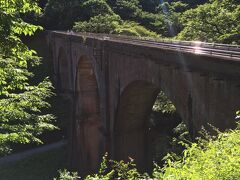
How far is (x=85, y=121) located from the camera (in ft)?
108

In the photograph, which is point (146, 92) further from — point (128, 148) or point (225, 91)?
point (225, 91)

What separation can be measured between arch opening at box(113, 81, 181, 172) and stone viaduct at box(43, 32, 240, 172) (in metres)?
0.06

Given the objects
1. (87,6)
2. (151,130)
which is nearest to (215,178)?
(151,130)

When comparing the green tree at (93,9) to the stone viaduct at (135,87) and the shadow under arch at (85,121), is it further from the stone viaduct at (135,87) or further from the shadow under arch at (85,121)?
the shadow under arch at (85,121)

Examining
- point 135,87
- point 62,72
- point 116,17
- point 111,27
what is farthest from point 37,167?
point 116,17

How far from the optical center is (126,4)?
194 feet

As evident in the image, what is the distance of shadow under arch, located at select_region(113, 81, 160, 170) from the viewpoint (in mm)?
20703

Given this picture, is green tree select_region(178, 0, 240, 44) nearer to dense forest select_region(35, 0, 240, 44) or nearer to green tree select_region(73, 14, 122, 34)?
dense forest select_region(35, 0, 240, 44)

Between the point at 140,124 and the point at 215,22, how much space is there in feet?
25.6

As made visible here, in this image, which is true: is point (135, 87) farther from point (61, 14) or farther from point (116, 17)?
point (61, 14)

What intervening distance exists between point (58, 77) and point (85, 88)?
1383 cm

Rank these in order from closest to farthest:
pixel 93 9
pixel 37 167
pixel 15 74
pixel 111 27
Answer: pixel 15 74
pixel 37 167
pixel 111 27
pixel 93 9

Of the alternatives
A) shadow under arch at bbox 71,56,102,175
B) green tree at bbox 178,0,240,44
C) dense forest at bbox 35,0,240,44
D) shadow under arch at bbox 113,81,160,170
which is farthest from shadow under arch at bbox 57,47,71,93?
green tree at bbox 178,0,240,44

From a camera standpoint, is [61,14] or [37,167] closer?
[37,167]
